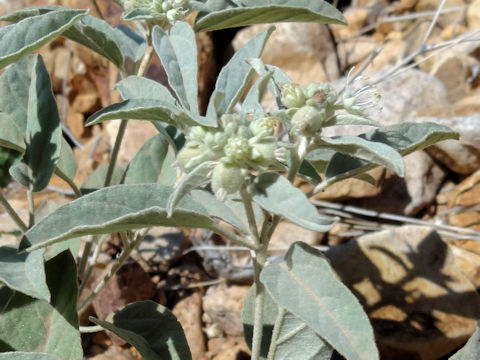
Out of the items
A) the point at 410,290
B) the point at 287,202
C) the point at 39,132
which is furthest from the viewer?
the point at 410,290

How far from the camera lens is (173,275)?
2459 millimetres

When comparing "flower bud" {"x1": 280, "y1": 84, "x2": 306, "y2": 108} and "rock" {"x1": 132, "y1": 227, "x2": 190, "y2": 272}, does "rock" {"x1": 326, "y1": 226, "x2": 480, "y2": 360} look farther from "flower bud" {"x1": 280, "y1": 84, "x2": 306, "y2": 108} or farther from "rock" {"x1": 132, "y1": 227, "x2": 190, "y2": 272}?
"flower bud" {"x1": 280, "y1": 84, "x2": 306, "y2": 108}

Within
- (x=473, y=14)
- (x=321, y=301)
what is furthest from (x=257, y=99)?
(x=473, y=14)

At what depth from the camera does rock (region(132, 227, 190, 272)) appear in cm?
246

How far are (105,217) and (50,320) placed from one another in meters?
0.51

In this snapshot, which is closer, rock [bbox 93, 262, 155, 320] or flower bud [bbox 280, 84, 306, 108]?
flower bud [bbox 280, 84, 306, 108]

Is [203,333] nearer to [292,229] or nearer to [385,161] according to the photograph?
[292,229]

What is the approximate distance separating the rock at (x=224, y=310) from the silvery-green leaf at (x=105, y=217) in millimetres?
1233

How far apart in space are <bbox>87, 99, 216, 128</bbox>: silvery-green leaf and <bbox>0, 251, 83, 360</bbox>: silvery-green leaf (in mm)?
426

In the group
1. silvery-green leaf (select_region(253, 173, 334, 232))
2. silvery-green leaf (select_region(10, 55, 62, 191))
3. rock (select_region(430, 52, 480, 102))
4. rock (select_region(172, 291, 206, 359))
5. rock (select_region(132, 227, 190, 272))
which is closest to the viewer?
silvery-green leaf (select_region(253, 173, 334, 232))

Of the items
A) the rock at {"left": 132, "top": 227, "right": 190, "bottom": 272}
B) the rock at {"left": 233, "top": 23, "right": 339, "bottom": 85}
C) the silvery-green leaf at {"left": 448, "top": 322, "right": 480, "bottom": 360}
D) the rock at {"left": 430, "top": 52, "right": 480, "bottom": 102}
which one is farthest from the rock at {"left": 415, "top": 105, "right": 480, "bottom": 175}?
the silvery-green leaf at {"left": 448, "top": 322, "right": 480, "bottom": 360}

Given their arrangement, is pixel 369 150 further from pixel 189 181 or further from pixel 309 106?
pixel 189 181

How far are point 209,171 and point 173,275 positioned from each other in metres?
1.52

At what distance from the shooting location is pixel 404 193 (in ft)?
8.63
